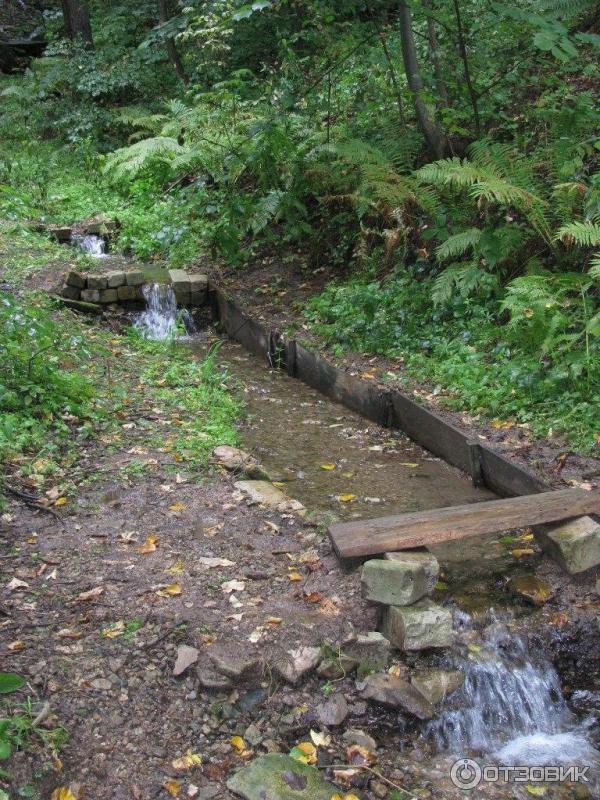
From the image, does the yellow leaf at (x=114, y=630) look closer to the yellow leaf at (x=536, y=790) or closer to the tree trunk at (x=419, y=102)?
the yellow leaf at (x=536, y=790)

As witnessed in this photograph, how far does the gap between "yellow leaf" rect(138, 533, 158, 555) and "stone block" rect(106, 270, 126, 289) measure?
5866mm

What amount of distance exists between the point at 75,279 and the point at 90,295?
0.27m

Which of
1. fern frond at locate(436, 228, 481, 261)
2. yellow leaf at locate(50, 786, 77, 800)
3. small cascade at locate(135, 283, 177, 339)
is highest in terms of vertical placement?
fern frond at locate(436, 228, 481, 261)

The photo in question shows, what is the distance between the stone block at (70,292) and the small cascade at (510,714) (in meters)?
7.17

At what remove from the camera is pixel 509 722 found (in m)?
3.76

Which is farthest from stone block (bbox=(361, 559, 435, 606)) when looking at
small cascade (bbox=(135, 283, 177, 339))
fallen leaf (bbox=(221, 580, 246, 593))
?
small cascade (bbox=(135, 283, 177, 339))

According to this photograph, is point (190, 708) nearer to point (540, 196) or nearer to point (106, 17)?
point (540, 196)

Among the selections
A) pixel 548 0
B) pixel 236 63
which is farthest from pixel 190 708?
pixel 236 63

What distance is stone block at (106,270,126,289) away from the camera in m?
9.73

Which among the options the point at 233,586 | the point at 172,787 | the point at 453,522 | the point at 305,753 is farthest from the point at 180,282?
the point at 172,787

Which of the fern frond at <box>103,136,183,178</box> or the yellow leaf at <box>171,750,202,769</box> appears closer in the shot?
the yellow leaf at <box>171,750,202,769</box>

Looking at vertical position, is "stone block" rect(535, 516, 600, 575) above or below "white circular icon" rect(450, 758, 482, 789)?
above

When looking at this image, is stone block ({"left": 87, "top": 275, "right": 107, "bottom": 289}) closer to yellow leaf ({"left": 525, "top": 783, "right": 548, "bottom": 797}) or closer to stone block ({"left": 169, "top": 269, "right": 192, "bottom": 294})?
stone block ({"left": 169, "top": 269, "right": 192, "bottom": 294})

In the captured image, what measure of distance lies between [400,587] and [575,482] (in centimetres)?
180
